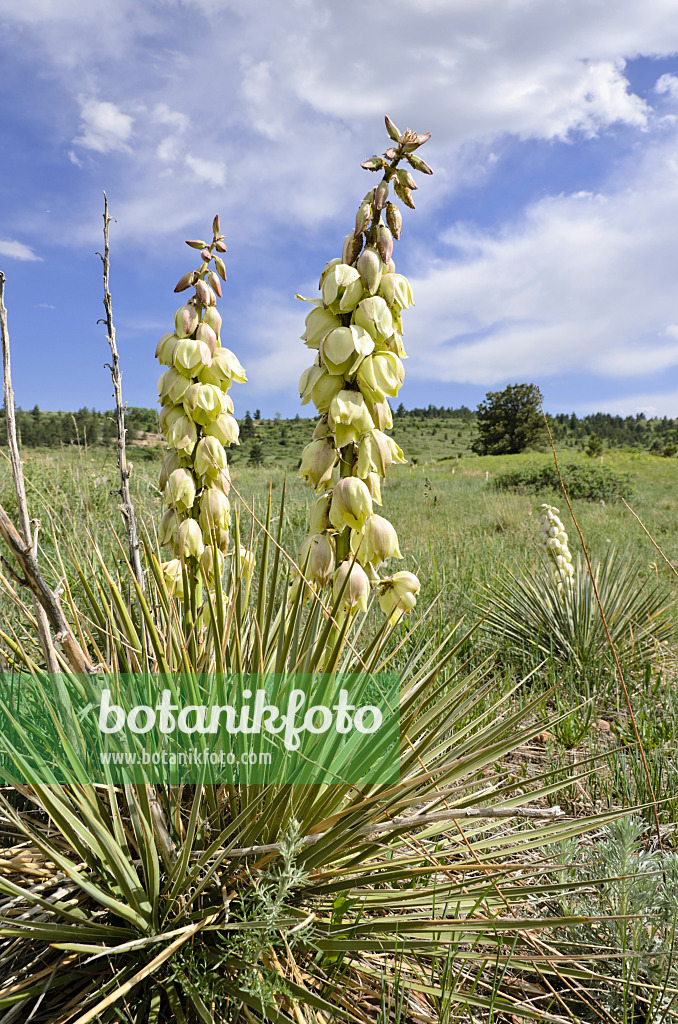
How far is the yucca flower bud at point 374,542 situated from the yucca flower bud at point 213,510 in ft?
1.58

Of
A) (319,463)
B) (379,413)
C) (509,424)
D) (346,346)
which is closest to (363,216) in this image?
(346,346)

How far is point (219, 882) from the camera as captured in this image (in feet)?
3.52

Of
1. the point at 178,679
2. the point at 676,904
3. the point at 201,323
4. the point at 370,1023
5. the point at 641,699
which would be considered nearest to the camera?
the point at 370,1023

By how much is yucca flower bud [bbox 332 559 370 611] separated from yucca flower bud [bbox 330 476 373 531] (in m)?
0.10

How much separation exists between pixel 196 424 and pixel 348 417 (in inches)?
25.7

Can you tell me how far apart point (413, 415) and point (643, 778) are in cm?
8761

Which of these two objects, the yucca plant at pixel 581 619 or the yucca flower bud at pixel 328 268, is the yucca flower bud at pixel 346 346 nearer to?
the yucca flower bud at pixel 328 268

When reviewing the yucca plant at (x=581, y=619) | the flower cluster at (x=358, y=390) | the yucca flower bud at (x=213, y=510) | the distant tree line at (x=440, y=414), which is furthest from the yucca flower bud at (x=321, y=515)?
the distant tree line at (x=440, y=414)

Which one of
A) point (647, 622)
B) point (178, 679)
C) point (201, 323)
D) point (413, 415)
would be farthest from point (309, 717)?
point (413, 415)

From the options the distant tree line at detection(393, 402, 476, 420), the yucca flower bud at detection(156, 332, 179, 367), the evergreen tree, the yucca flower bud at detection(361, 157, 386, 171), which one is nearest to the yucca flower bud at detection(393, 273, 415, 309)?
the yucca flower bud at detection(361, 157, 386, 171)

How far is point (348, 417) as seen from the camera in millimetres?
1318

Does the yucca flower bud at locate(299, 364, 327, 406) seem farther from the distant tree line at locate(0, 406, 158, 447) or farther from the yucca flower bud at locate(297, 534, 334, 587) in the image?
the distant tree line at locate(0, 406, 158, 447)

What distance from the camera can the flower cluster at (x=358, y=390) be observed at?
133cm

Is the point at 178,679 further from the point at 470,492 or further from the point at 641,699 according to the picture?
the point at 470,492
